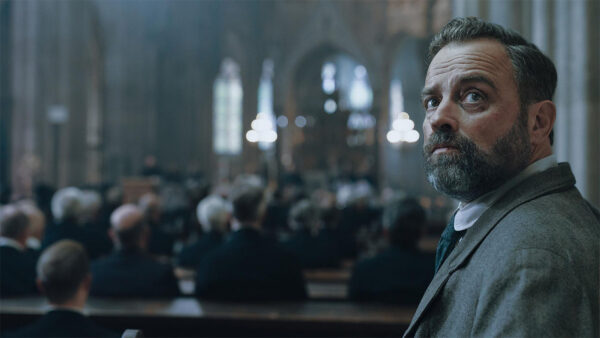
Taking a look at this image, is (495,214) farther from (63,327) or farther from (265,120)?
(265,120)

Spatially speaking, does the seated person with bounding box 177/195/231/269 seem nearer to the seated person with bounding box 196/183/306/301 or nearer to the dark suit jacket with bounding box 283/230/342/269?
the dark suit jacket with bounding box 283/230/342/269

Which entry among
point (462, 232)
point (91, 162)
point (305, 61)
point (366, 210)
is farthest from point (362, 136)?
point (462, 232)

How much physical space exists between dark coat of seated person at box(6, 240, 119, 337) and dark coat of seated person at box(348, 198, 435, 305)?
1.87 m

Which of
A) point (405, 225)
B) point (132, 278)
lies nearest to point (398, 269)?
point (405, 225)

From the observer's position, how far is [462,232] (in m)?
1.75

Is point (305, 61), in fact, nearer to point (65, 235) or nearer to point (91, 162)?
point (91, 162)

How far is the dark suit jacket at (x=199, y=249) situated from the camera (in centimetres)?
619

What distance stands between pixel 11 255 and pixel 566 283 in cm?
438

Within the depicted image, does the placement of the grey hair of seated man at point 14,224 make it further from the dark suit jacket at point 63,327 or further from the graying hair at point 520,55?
the graying hair at point 520,55

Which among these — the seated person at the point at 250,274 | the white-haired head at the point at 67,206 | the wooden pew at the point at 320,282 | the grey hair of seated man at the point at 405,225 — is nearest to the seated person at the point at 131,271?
the seated person at the point at 250,274

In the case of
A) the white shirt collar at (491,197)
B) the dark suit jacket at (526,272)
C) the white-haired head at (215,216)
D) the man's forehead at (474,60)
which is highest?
the man's forehead at (474,60)

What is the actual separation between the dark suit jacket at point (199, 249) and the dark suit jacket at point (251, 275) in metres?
1.86

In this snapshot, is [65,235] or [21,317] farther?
[65,235]

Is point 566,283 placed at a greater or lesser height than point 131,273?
greater
